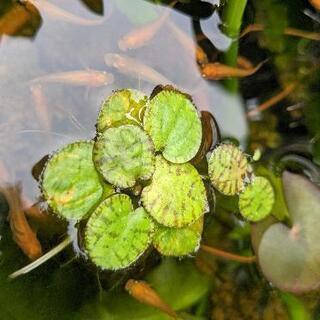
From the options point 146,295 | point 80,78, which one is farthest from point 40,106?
point 146,295

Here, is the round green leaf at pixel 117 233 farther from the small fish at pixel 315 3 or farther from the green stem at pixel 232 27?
the small fish at pixel 315 3

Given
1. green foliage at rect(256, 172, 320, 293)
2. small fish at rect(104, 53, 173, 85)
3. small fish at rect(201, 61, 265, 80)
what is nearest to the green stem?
small fish at rect(201, 61, 265, 80)

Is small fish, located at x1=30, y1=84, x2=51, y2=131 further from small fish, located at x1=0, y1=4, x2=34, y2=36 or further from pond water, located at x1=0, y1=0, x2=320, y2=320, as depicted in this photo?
small fish, located at x1=0, y1=4, x2=34, y2=36

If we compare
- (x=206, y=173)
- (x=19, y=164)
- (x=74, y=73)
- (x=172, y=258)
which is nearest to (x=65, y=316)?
(x=172, y=258)

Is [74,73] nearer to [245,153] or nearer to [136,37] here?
[136,37]

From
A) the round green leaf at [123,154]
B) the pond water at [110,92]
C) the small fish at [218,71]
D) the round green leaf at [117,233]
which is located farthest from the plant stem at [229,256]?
the small fish at [218,71]

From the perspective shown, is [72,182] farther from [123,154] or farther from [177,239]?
[177,239]
